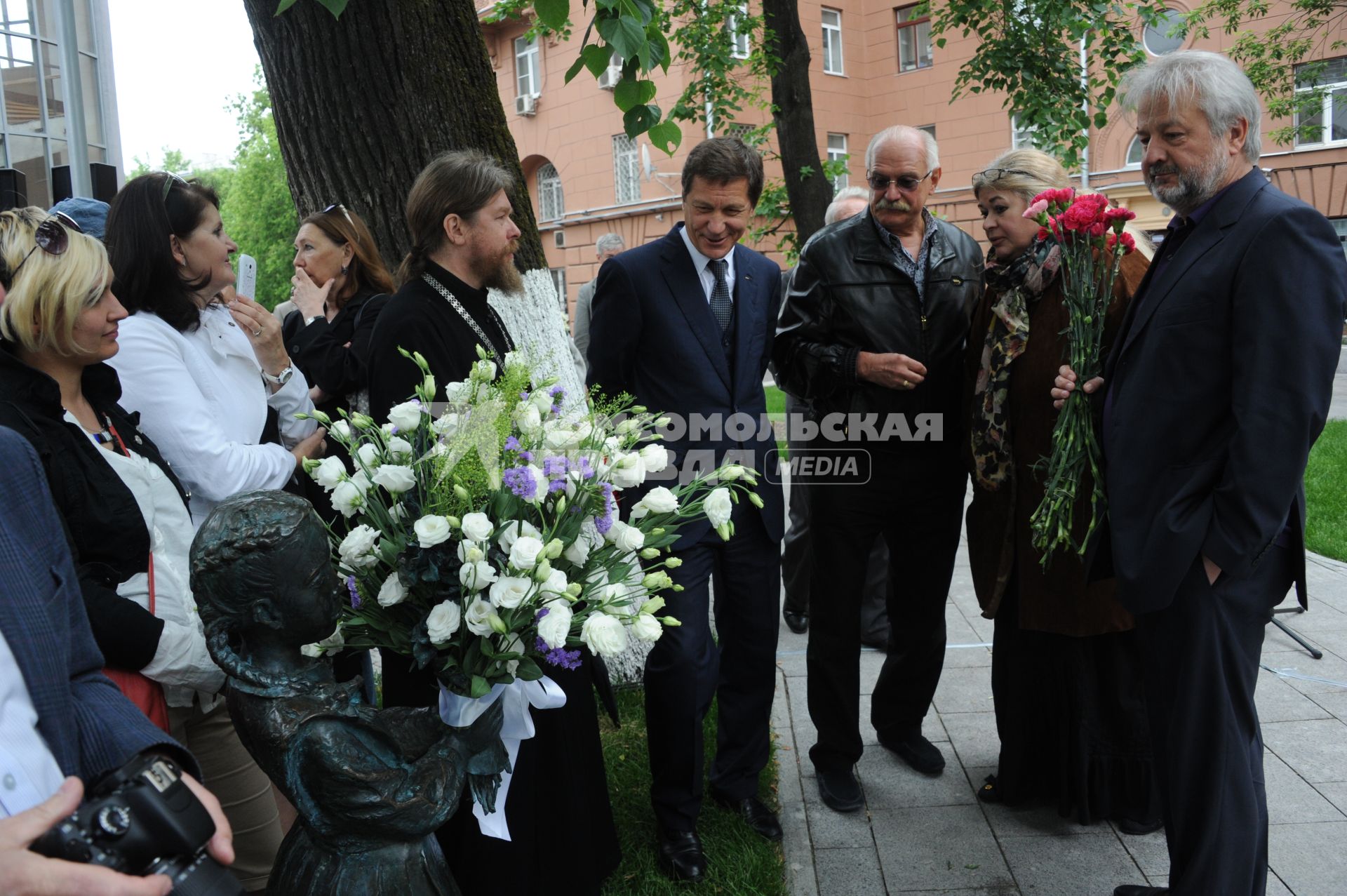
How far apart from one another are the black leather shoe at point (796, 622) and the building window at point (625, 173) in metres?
21.6

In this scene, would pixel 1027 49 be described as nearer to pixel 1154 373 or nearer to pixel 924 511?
pixel 924 511

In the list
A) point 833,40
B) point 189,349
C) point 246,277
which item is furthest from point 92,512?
point 833,40

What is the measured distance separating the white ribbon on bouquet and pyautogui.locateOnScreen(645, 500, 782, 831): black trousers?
3.97ft

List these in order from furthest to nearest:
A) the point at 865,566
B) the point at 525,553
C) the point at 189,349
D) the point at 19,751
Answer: the point at 865,566
the point at 189,349
the point at 525,553
the point at 19,751

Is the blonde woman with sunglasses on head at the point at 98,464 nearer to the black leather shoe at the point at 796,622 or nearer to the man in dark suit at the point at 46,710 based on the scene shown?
the man in dark suit at the point at 46,710

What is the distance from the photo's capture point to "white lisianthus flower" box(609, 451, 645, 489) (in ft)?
6.66

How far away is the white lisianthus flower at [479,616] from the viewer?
5.84ft

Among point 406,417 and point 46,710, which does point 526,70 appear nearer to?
point 406,417

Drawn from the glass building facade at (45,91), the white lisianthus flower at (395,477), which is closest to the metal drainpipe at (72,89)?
the glass building facade at (45,91)

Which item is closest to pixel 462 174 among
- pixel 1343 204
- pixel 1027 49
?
pixel 1027 49

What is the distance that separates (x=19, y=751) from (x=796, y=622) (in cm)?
456

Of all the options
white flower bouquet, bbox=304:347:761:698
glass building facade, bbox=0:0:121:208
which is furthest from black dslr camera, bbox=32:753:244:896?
glass building facade, bbox=0:0:121:208

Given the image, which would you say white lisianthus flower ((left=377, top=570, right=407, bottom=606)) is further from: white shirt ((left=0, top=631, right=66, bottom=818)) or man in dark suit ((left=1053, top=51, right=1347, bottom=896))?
man in dark suit ((left=1053, top=51, right=1347, bottom=896))

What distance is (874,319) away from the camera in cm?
361
